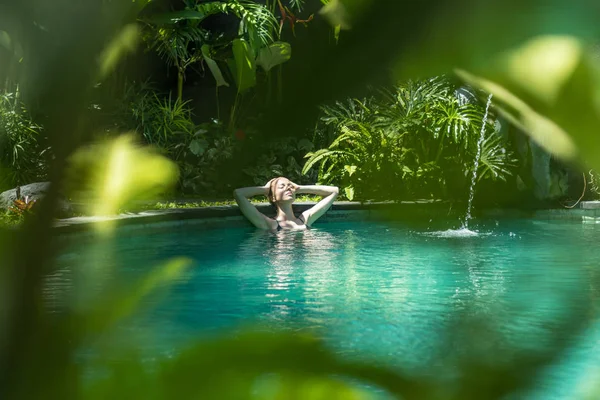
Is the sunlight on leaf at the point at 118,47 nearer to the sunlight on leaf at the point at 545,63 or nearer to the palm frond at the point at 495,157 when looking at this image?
the sunlight on leaf at the point at 545,63

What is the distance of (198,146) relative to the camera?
0.44 m

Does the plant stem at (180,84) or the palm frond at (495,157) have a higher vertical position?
the plant stem at (180,84)

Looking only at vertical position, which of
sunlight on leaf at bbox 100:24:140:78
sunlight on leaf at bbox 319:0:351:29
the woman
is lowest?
the woman

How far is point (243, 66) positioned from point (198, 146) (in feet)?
0.42

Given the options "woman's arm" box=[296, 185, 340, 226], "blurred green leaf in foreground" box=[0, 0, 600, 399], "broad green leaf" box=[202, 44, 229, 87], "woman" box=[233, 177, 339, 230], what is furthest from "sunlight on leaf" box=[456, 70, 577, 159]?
"woman's arm" box=[296, 185, 340, 226]

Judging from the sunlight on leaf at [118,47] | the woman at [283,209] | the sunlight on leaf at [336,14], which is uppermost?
the sunlight on leaf at [336,14]

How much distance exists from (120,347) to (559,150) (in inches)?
4.9

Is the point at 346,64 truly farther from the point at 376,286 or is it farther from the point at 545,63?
the point at 376,286

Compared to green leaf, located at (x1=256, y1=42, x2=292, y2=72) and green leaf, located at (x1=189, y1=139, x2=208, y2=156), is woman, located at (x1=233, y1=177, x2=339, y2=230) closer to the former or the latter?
green leaf, located at (x1=189, y1=139, x2=208, y2=156)

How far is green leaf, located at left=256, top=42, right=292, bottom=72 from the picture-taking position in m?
0.26

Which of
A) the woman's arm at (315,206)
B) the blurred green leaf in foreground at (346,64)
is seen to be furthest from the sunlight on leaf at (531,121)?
the woman's arm at (315,206)

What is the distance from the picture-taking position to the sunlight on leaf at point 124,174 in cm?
26

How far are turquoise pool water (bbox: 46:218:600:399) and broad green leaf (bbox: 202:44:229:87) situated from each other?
0.24ft

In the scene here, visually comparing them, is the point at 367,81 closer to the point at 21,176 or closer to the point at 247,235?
the point at 21,176
